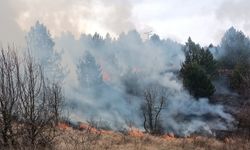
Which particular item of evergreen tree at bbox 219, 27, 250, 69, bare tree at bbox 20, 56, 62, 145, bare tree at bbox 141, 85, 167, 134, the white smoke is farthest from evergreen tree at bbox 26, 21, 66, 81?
bare tree at bbox 20, 56, 62, 145

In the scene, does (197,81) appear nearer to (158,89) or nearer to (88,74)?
(158,89)

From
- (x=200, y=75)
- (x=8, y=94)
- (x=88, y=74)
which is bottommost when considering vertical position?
(x=8, y=94)

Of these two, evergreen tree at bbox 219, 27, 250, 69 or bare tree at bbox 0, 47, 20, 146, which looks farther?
evergreen tree at bbox 219, 27, 250, 69

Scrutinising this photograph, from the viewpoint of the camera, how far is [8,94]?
14.4 m

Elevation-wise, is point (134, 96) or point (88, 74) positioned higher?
point (88, 74)

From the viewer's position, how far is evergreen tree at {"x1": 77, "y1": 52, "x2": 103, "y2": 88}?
213 ft

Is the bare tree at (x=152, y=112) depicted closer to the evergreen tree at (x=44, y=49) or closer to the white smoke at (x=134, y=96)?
the white smoke at (x=134, y=96)

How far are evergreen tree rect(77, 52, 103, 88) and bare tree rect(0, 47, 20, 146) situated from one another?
162 feet

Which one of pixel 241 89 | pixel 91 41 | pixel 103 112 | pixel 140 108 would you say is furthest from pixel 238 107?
pixel 91 41

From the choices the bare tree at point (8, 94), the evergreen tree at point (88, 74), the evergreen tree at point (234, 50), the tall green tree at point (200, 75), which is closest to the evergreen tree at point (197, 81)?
the tall green tree at point (200, 75)

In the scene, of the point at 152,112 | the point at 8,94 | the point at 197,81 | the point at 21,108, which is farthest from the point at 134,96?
the point at 8,94

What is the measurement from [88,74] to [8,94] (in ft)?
171

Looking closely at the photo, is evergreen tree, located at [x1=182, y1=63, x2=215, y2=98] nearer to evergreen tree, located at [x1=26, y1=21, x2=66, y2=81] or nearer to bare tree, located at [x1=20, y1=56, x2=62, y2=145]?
evergreen tree, located at [x1=26, y1=21, x2=66, y2=81]

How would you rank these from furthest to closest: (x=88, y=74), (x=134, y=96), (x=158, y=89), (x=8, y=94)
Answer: (x=88, y=74) < (x=134, y=96) < (x=158, y=89) < (x=8, y=94)
